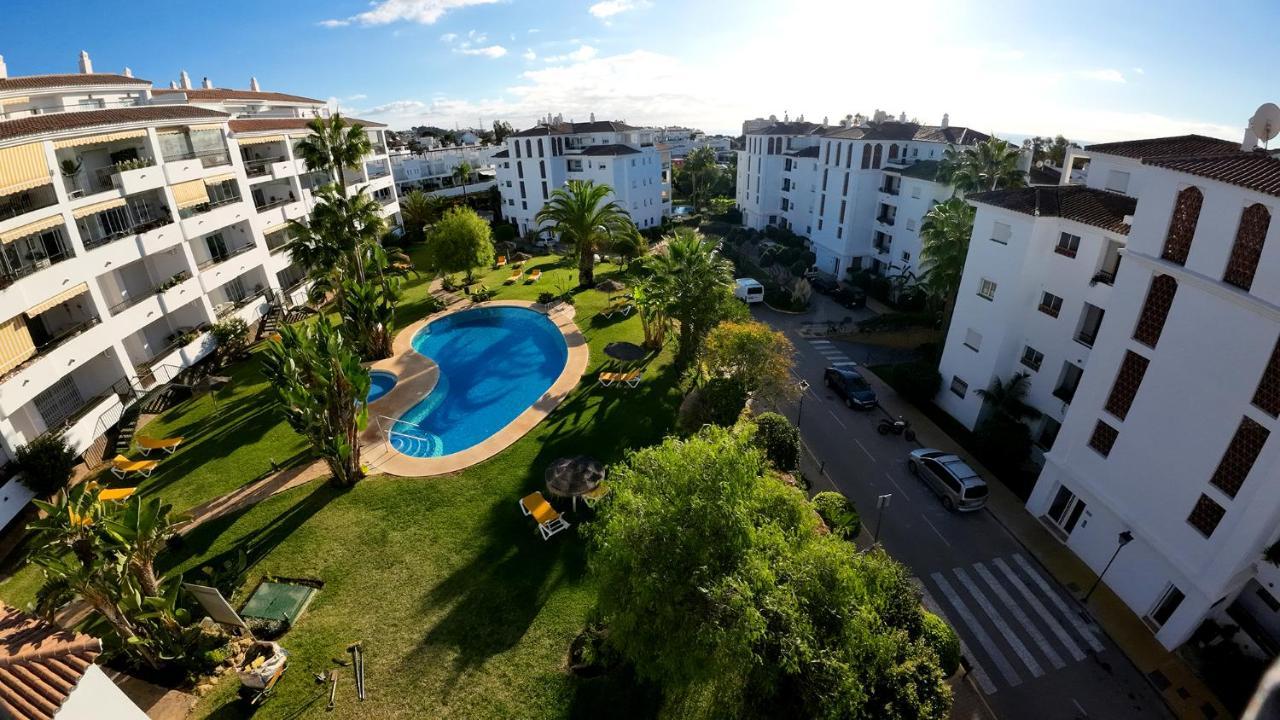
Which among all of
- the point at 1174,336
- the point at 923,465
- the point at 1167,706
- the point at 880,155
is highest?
the point at 880,155

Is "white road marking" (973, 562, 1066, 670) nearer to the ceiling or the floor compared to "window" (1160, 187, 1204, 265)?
nearer to the floor

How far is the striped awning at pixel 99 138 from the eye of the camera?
25641 millimetres

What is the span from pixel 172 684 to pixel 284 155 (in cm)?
4331

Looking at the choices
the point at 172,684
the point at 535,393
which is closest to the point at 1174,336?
the point at 535,393

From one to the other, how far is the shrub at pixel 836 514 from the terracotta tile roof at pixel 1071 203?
15262 millimetres

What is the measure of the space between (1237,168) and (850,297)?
33.2m

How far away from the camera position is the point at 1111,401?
19734mm

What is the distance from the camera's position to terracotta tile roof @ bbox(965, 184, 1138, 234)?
2284 centimetres

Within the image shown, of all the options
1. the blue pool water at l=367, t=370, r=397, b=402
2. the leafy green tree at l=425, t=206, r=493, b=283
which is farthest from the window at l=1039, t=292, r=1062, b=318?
the leafy green tree at l=425, t=206, r=493, b=283

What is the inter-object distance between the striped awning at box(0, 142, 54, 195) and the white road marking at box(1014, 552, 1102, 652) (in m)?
43.4

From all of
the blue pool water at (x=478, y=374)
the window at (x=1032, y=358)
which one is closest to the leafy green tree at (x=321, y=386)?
the blue pool water at (x=478, y=374)

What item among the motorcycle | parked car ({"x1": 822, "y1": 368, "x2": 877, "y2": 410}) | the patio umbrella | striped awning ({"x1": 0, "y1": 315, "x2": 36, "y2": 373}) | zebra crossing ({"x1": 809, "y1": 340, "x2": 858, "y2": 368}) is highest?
striped awning ({"x1": 0, "y1": 315, "x2": 36, "y2": 373})

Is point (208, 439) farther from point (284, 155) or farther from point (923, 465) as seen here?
point (923, 465)

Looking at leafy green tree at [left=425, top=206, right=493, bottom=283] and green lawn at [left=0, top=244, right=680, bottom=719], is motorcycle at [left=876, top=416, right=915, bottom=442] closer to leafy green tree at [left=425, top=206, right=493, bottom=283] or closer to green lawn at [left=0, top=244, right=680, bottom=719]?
green lawn at [left=0, top=244, right=680, bottom=719]
